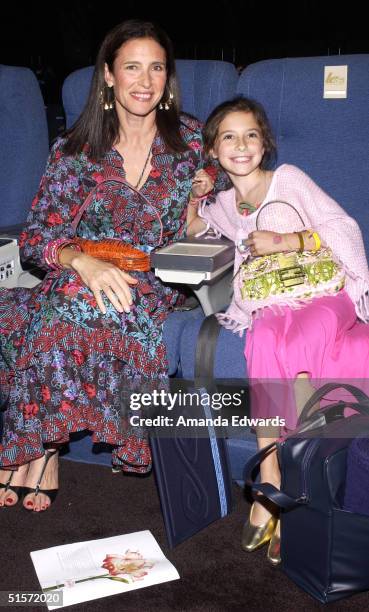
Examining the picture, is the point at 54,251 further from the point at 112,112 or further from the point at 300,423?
the point at 300,423

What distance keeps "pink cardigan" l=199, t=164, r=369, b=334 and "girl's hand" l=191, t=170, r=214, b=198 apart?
A: 0.20 ft

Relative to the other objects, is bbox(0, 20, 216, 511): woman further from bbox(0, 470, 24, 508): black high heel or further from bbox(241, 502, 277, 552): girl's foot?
bbox(241, 502, 277, 552): girl's foot

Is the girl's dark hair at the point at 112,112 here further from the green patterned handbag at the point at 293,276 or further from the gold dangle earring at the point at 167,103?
the green patterned handbag at the point at 293,276

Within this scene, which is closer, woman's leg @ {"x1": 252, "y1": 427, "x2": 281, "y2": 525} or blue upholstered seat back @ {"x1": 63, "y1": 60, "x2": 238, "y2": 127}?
woman's leg @ {"x1": 252, "y1": 427, "x2": 281, "y2": 525}

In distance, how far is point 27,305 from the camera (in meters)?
1.96

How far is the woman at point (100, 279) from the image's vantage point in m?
1.85

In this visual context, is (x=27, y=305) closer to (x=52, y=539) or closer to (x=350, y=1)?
(x=52, y=539)

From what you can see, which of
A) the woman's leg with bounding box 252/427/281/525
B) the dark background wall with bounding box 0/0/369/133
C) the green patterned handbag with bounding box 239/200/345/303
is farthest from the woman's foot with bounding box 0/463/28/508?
the dark background wall with bounding box 0/0/369/133

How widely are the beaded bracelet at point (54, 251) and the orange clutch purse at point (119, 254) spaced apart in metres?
0.04

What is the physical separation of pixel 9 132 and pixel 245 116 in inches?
33.3

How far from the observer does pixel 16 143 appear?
2.45 meters

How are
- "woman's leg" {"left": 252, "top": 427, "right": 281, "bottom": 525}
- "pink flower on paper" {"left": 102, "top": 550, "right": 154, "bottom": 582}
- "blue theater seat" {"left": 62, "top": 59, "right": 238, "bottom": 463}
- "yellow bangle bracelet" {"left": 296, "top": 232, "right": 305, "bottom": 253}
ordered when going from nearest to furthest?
1. "pink flower on paper" {"left": 102, "top": 550, "right": 154, "bottom": 582}
2. "woman's leg" {"left": 252, "top": 427, "right": 281, "bottom": 525}
3. "yellow bangle bracelet" {"left": 296, "top": 232, "right": 305, "bottom": 253}
4. "blue theater seat" {"left": 62, "top": 59, "right": 238, "bottom": 463}

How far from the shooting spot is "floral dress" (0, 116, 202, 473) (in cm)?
184

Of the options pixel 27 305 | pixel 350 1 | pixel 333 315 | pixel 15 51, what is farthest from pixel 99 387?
pixel 350 1
